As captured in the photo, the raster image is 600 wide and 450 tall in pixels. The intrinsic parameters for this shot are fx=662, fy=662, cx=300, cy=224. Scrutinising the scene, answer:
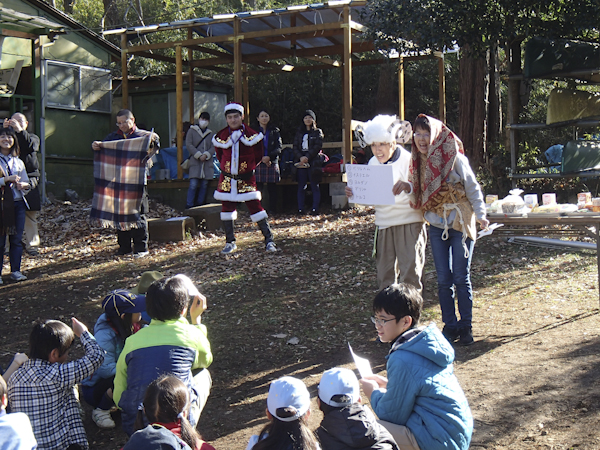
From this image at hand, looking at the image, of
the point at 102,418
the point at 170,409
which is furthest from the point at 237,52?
the point at 170,409

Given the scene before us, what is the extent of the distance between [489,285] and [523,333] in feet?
5.38

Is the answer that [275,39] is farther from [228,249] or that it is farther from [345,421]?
[345,421]

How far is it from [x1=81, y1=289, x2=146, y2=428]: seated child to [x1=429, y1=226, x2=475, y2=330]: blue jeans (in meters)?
2.41

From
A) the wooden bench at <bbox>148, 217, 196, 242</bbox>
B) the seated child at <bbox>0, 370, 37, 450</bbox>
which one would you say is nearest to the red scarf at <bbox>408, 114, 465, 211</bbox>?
the seated child at <bbox>0, 370, 37, 450</bbox>

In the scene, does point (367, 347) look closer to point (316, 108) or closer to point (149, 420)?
point (149, 420)

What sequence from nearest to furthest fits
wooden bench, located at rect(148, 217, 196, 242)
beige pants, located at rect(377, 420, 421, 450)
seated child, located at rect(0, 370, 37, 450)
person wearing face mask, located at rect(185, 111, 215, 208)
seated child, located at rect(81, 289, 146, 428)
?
seated child, located at rect(0, 370, 37, 450) → beige pants, located at rect(377, 420, 421, 450) → seated child, located at rect(81, 289, 146, 428) → wooden bench, located at rect(148, 217, 196, 242) → person wearing face mask, located at rect(185, 111, 215, 208)

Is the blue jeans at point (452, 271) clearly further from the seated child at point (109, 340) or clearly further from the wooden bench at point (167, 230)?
the wooden bench at point (167, 230)

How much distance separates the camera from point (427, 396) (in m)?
3.08

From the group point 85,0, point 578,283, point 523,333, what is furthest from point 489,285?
point 85,0

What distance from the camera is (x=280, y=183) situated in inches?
522

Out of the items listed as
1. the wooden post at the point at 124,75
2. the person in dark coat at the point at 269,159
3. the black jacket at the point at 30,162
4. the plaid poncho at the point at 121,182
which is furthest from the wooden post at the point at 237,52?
the black jacket at the point at 30,162

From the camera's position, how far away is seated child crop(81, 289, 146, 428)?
14.8 feet

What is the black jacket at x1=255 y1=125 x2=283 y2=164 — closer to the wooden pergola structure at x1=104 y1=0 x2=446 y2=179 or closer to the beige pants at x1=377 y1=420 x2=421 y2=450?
the wooden pergola structure at x1=104 y1=0 x2=446 y2=179

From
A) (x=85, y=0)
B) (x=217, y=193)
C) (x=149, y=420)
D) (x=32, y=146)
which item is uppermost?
(x=85, y=0)
